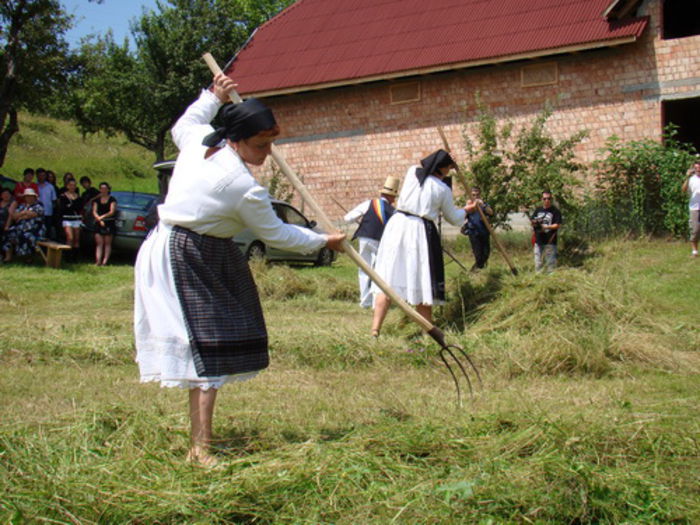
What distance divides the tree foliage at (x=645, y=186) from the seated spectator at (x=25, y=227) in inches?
425

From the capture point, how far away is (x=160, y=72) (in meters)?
30.8

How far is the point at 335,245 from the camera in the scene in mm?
4164

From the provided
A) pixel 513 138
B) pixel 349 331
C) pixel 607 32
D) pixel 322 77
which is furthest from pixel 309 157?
pixel 349 331

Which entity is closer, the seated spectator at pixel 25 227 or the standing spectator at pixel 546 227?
the standing spectator at pixel 546 227

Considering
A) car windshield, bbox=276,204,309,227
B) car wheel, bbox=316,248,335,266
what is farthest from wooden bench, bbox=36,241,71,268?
car wheel, bbox=316,248,335,266

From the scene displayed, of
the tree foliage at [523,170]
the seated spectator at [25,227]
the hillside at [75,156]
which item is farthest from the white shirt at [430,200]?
the hillside at [75,156]

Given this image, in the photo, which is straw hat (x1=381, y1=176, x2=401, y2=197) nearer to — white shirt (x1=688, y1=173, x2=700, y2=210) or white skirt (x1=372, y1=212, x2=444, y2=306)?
white skirt (x1=372, y1=212, x2=444, y2=306)

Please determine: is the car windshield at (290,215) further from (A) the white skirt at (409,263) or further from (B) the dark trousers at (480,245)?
(A) the white skirt at (409,263)

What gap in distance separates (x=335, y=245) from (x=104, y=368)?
3006 mm

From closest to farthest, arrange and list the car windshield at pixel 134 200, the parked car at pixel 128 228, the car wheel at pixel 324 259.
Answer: the parked car at pixel 128 228 → the car windshield at pixel 134 200 → the car wheel at pixel 324 259

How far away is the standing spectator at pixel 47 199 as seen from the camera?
1412cm

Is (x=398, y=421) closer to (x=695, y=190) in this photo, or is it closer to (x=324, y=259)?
(x=695, y=190)

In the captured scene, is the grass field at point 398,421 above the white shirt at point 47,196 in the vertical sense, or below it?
below

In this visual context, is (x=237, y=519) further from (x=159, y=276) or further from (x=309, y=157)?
(x=309, y=157)
